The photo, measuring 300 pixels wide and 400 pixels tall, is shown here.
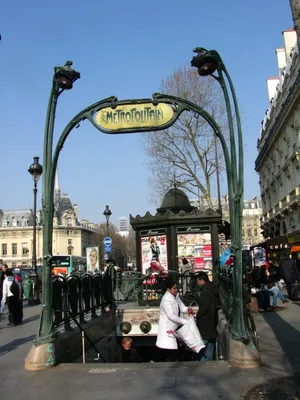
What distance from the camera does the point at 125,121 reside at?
6.79 m

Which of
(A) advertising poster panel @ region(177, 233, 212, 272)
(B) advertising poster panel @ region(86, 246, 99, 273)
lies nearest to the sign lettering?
(A) advertising poster panel @ region(177, 233, 212, 272)

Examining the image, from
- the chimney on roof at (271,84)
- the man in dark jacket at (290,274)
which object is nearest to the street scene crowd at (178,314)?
the man in dark jacket at (290,274)

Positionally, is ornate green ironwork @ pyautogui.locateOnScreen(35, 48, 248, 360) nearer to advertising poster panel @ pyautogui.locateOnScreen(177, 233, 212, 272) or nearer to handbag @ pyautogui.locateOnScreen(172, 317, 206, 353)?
handbag @ pyautogui.locateOnScreen(172, 317, 206, 353)

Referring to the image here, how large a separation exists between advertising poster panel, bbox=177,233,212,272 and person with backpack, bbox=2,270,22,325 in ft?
16.8

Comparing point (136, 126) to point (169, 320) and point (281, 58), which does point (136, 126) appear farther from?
point (281, 58)

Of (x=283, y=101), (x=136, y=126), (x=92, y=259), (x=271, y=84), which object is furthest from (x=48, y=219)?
(x=271, y=84)

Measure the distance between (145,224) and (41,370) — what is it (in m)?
7.91

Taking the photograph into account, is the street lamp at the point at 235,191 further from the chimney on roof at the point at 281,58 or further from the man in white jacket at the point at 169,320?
the chimney on roof at the point at 281,58

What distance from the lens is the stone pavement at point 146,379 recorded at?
4.94m

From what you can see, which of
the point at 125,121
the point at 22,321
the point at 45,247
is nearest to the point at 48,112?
the point at 125,121

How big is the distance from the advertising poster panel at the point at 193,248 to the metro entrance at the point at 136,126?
6.89m

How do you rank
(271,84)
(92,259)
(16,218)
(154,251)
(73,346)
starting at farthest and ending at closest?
(16,218)
(271,84)
(92,259)
(154,251)
(73,346)

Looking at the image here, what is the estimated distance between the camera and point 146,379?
548cm

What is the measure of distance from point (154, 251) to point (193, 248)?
1.30 meters
